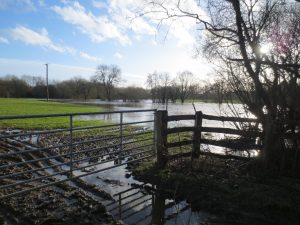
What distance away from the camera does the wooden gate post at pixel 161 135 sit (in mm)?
8312

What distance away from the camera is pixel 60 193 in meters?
6.10

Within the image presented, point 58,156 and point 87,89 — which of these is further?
point 87,89

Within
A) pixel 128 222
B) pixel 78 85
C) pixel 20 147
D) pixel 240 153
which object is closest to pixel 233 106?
pixel 240 153

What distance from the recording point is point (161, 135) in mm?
8445

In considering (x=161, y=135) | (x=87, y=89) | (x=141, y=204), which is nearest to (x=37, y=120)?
(x=161, y=135)

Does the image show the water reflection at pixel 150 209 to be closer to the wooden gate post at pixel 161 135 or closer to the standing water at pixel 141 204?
the standing water at pixel 141 204

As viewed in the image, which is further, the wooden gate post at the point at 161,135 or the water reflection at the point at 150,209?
the wooden gate post at the point at 161,135

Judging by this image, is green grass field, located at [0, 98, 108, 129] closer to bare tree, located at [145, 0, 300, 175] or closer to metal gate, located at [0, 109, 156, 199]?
metal gate, located at [0, 109, 156, 199]

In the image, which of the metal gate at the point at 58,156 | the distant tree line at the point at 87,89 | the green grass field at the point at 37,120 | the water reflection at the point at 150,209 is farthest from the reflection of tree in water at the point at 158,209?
the distant tree line at the point at 87,89

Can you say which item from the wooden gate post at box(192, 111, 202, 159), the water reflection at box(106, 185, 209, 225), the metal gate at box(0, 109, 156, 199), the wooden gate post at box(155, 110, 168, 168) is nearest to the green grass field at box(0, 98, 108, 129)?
the metal gate at box(0, 109, 156, 199)

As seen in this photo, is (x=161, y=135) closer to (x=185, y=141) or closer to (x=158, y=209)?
(x=185, y=141)

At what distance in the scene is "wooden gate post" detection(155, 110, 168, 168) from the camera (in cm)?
831

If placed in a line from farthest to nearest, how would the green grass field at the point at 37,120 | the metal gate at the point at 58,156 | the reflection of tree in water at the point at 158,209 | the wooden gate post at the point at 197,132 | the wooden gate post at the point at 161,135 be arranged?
the green grass field at the point at 37,120, the wooden gate post at the point at 197,132, the wooden gate post at the point at 161,135, the metal gate at the point at 58,156, the reflection of tree in water at the point at 158,209

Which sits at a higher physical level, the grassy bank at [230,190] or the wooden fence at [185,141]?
the wooden fence at [185,141]
